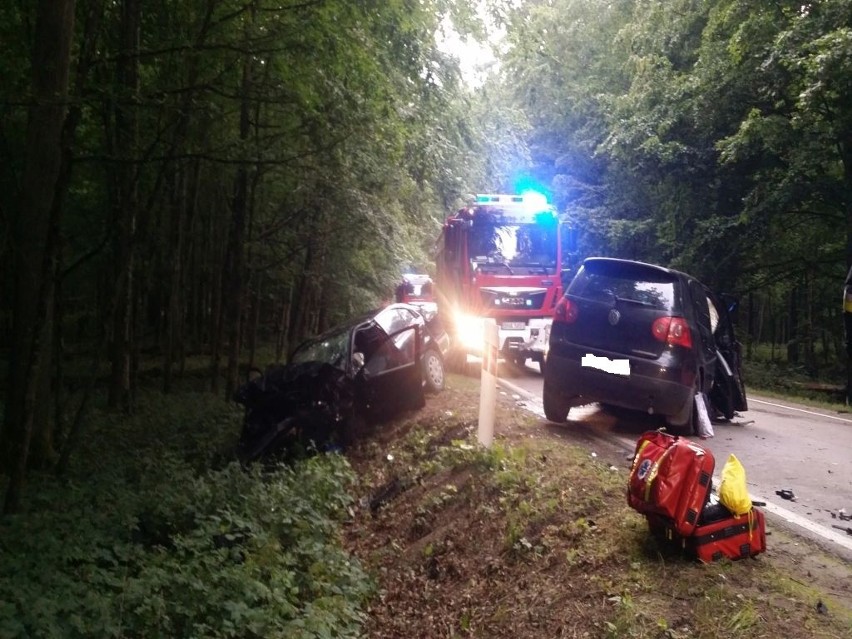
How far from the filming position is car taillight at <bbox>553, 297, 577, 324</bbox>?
8.54 m

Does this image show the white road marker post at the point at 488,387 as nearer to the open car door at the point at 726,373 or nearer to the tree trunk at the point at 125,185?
the open car door at the point at 726,373

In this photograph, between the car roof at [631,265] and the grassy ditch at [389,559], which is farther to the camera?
the car roof at [631,265]

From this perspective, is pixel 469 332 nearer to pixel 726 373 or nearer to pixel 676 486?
pixel 726 373

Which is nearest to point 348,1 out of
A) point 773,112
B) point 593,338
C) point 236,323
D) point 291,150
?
point 291,150

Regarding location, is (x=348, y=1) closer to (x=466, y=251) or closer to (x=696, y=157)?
(x=466, y=251)

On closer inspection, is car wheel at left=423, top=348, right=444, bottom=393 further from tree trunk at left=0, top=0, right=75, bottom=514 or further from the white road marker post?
tree trunk at left=0, top=0, right=75, bottom=514

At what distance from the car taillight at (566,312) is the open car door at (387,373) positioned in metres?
3.03

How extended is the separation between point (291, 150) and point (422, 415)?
436 cm

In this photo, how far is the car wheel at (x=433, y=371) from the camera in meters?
11.8

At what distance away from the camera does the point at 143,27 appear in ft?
36.7

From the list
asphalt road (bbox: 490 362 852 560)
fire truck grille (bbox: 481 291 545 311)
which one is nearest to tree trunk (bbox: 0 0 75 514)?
asphalt road (bbox: 490 362 852 560)

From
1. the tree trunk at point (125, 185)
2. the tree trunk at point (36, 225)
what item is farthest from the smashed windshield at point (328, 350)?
the tree trunk at point (36, 225)

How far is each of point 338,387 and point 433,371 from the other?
92.6 inches

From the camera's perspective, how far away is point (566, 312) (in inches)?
339
